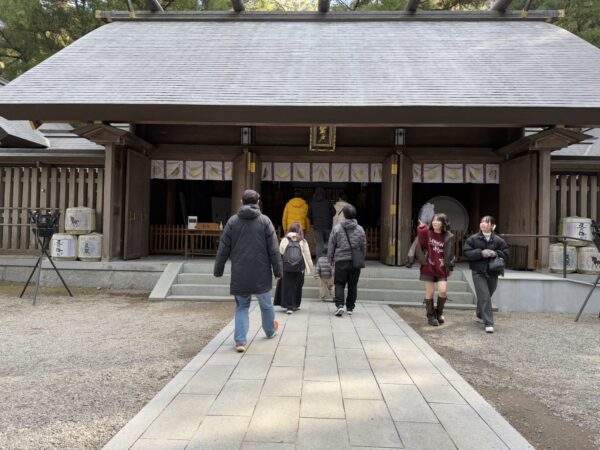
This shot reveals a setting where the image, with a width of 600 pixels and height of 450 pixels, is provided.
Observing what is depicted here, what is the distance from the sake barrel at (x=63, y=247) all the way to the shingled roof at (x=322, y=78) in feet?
8.61

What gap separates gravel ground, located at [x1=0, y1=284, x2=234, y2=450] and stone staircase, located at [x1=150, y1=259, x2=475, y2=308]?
19.3 inches

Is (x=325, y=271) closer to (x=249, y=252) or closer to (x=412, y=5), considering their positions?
(x=249, y=252)

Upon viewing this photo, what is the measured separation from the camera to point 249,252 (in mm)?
4293

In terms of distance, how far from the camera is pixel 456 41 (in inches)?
419

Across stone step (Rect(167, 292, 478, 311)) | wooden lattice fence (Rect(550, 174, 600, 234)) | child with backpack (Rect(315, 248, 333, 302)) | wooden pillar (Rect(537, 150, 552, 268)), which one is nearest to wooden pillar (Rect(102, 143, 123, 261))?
stone step (Rect(167, 292, 478, 311))

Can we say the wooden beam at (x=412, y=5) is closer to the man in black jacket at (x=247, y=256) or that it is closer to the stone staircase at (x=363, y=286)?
the stone staircase at (x=363, y=286)

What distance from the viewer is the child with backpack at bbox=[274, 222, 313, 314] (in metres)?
6.32

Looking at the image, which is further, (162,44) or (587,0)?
(587,0)

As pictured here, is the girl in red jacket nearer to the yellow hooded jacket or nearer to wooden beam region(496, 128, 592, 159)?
the yellow hooded jacket

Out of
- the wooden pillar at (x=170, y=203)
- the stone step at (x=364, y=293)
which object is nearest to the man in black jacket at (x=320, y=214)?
the stone step at (x=364, y=293)

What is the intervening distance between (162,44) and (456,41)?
7950mm

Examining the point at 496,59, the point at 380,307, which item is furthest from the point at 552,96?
the point at 380,307

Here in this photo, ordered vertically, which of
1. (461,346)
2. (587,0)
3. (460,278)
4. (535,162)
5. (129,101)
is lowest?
(461,346)

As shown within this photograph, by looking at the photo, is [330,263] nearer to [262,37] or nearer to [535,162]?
[535,162]
